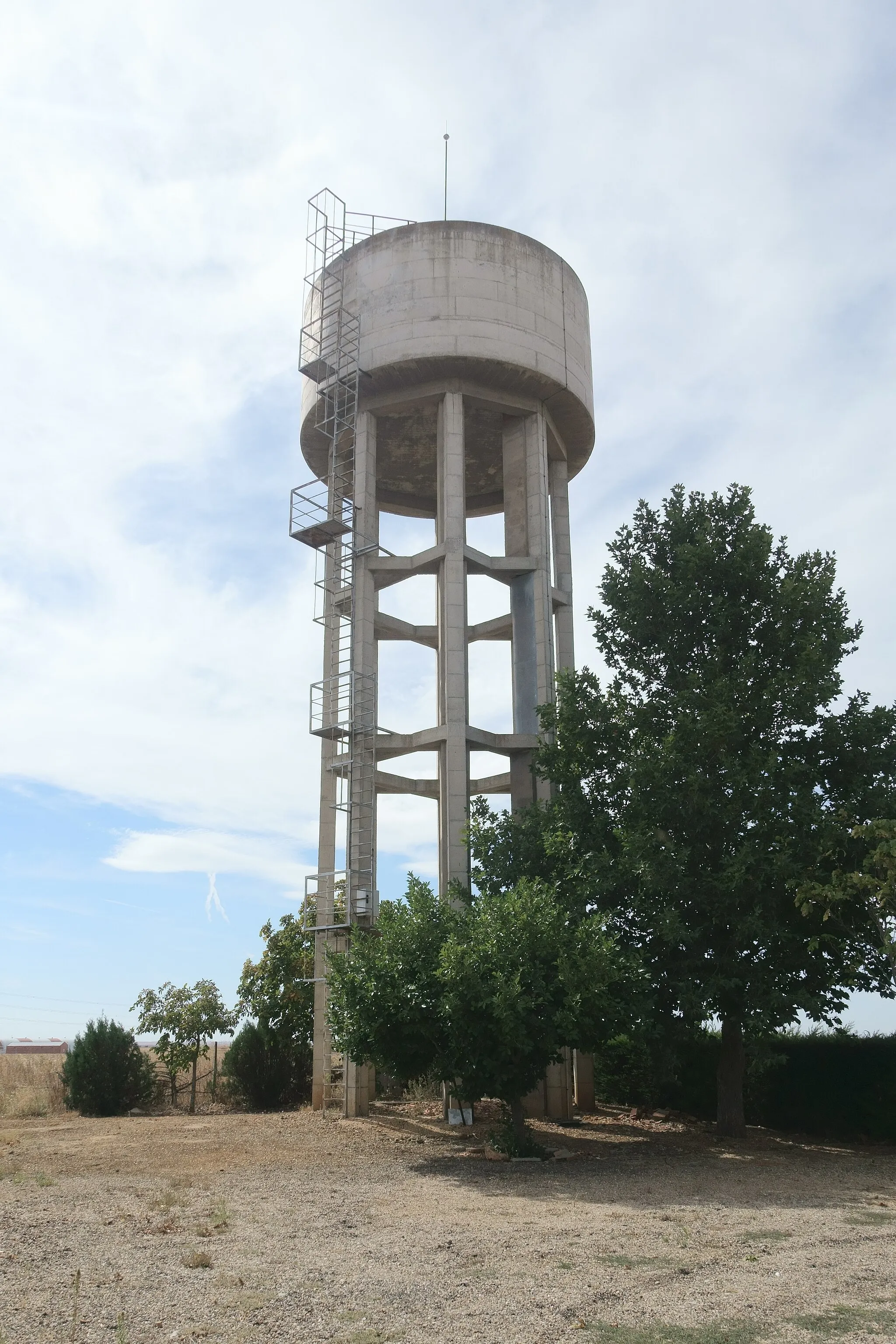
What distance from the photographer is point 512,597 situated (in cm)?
2938

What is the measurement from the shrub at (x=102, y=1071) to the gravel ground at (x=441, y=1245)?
7.44 meters

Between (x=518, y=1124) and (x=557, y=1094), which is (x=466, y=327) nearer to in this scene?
(x=557, y=1094)

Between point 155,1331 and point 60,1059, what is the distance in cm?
3517

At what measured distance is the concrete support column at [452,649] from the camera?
26.3 m

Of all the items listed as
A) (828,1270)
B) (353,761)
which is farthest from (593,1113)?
(828,1270)

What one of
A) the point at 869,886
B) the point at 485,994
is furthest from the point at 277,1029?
the point at 869,886

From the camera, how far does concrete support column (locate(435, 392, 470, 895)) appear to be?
86.3 ft

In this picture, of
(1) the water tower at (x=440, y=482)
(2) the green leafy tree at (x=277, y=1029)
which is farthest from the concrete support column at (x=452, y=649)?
(2) the green leafy tree at (x=277, y=1029)

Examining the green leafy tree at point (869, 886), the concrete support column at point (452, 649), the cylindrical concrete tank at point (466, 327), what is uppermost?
the cylindrical concrete tank at point (466, 327)

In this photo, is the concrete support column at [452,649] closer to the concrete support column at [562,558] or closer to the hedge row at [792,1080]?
the concrete support column at [562,558]

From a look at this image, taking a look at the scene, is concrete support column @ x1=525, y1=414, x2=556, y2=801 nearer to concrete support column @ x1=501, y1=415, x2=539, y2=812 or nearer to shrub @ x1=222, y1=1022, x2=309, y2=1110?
concrete support column @ x1=501, y1=415, x2=539, y2=812

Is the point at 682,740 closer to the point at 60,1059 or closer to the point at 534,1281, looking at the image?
the point at 534,1281

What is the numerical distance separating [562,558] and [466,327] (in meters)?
6.60

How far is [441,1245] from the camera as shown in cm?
1148
